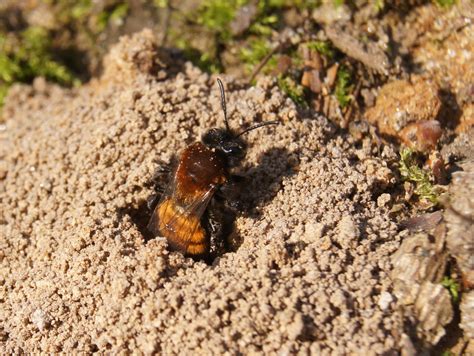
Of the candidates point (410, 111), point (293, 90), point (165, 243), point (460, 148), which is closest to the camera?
point (165, 243)

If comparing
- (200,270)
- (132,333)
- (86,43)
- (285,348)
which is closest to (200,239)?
(200,270)

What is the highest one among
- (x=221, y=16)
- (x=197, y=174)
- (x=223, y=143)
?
(x=221, y=16)

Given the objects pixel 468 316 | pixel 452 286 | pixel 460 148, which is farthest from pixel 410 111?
pixel 468 316

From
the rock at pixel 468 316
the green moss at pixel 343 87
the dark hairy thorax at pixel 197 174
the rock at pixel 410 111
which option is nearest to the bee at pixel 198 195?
the dark hairy thorax at pixel 197 174

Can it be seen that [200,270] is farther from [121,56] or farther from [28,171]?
[121,56]

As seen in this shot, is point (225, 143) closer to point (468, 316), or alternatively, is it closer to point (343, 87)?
point (343, 87)

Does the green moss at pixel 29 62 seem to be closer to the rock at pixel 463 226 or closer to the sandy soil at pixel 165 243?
the sandy soil at pixel 165 243
